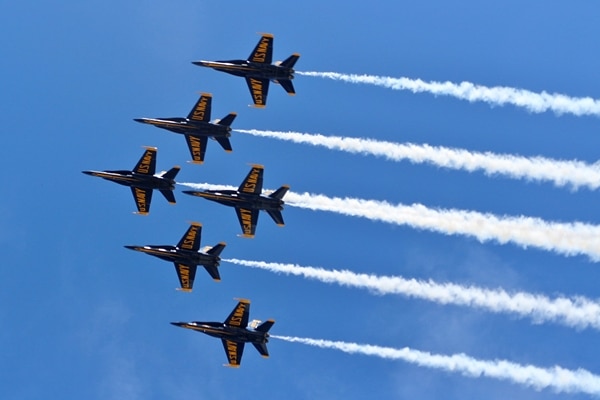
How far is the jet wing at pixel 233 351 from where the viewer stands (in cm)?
10769

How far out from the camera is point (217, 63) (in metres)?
109

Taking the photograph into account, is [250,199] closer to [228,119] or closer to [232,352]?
[228,119]

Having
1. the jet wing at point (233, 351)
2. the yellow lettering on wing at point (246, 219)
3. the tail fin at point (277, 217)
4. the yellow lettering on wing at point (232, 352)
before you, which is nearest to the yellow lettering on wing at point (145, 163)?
the yellow lettering on wing at point (246, 219)

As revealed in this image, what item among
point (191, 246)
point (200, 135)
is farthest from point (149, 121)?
point (191, 246)

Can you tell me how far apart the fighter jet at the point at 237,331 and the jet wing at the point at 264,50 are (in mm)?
22207

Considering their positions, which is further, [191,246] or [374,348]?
[191,246]

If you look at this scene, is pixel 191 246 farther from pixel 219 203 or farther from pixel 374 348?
pixel 374 348

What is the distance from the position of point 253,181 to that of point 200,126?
8.44m

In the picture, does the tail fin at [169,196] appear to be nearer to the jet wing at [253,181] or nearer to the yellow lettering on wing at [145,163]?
the yellow lettering on wing at [145,163]

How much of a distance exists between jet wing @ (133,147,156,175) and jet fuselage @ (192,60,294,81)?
9.48 m

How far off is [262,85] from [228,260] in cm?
1662

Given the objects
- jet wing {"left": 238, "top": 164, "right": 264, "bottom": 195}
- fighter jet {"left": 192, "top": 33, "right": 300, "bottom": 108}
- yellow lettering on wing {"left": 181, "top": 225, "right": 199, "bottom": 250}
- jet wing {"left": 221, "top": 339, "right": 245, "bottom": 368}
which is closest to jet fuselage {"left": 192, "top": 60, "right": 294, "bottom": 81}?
fighter jet {"left": 192, "top": 33, "right": 300, "bottom": 108}

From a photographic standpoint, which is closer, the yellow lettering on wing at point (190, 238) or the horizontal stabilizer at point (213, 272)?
the horizontal stabilizer at point (213, 272)

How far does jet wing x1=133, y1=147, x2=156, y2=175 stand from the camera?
4309 inches
